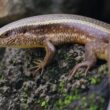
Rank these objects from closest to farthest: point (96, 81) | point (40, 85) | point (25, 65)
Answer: point (96, 81) < point (40, 85) < point (25, 65)

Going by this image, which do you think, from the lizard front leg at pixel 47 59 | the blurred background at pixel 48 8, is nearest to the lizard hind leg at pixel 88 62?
the lizard front leg at pixel 47 59

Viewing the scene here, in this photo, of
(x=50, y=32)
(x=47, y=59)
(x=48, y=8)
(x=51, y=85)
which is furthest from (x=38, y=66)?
(x=48, y=8)

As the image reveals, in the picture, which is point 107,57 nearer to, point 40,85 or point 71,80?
point 71,80

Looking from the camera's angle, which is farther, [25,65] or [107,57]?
[25,65]

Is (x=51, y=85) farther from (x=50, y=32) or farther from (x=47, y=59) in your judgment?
(x=50, y=32)

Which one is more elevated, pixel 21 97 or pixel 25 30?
pixel 25 30

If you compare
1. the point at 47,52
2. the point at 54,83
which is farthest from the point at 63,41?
the point at 54,83

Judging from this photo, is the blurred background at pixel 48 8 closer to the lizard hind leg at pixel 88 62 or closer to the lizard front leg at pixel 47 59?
the lizard front leg at pixel 47 59
